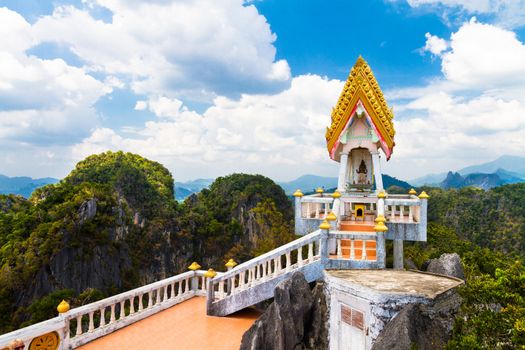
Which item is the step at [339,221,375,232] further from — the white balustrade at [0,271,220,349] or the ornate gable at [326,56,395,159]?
the white balustrade at [0,271,220,349]

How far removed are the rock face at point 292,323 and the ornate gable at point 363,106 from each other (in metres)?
5.66

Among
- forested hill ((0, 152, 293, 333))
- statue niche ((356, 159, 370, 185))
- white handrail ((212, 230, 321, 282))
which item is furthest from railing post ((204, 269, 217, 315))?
forested hill ((0, 152, 293, 333))

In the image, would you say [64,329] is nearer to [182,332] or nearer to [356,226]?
[182,332]

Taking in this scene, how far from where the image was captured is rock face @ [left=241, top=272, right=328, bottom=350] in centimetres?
738

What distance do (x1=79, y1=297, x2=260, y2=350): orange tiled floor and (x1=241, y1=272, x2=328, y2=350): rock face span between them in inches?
46.0

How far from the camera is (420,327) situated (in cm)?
561

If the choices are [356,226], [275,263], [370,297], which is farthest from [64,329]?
[356,226]

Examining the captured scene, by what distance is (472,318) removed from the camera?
5293 millimetres

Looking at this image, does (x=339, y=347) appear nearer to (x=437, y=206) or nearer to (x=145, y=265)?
(x=145, y=265)

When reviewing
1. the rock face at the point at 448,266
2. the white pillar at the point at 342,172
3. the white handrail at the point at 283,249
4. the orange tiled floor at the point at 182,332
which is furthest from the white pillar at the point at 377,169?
the orange tiled floor at the point at 182,332

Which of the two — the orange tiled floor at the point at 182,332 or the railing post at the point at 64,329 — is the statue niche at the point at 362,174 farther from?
the railing post at the point at 64,329

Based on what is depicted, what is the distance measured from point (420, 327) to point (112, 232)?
32.3 metres

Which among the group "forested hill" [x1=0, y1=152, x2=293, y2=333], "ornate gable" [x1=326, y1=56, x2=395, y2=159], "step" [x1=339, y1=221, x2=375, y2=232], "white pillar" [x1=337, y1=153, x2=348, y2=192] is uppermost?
"ornate gable" [x1=326, y1=56, x2=395, y2=159]

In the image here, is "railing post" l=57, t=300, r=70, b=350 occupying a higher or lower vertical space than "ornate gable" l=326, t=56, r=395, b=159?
lower
